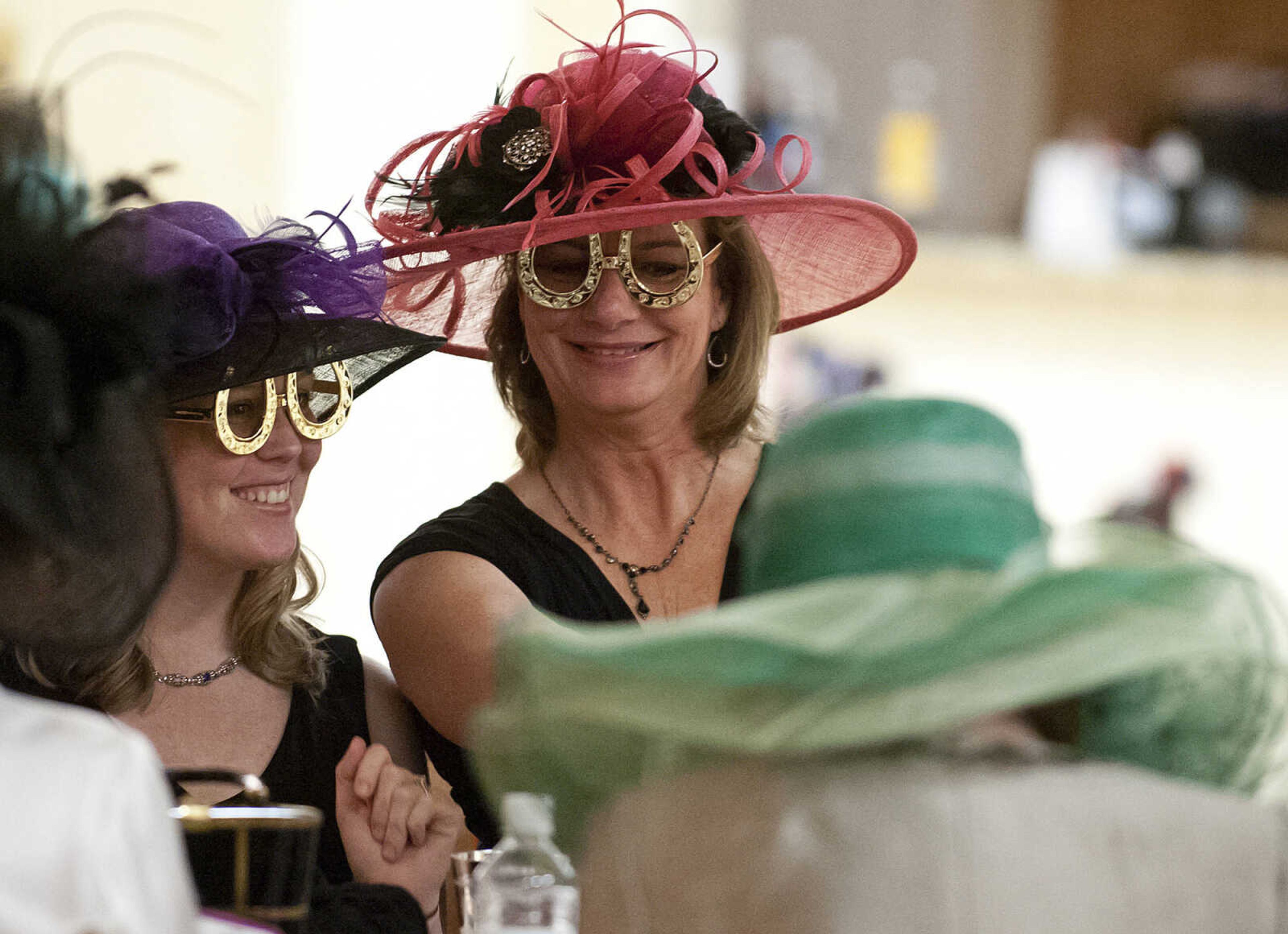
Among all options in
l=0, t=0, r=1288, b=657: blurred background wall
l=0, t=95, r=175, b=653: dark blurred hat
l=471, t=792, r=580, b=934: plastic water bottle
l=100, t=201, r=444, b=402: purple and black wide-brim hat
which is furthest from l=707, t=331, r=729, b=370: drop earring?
l=0, t=0, r=1288, b=657: blurred background wall

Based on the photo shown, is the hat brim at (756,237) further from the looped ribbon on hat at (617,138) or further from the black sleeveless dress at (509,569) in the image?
the black sleeveless dress at (509,569)

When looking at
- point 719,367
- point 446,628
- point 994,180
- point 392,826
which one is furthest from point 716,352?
point 994,180

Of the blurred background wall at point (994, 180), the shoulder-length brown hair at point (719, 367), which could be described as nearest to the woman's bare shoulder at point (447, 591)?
the shoulder-length brown hair at point (719, 367)

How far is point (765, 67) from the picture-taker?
5.98 m

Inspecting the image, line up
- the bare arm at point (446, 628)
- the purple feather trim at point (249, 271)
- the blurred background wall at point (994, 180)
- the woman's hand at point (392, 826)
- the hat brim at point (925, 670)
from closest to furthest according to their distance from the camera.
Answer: the hat brim at point (925, 670) < the woman's hand at point (392, 826) < the purple feather trim at point (249, 271) < the bare arm at point (446, 628) < the blurred background wall at point (994, 180)

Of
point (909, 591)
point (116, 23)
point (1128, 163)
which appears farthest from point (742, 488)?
point (1128, 163)

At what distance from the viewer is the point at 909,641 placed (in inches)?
38.5

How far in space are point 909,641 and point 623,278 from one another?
3.07ft

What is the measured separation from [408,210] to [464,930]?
35.3 inches

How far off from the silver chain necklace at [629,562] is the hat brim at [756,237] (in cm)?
28

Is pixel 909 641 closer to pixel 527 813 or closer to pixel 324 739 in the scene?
pixel 527 813

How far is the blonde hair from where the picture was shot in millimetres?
1628

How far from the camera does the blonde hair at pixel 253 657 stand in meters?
1.63

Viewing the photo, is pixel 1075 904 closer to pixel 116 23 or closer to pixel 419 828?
pixel 419 828
